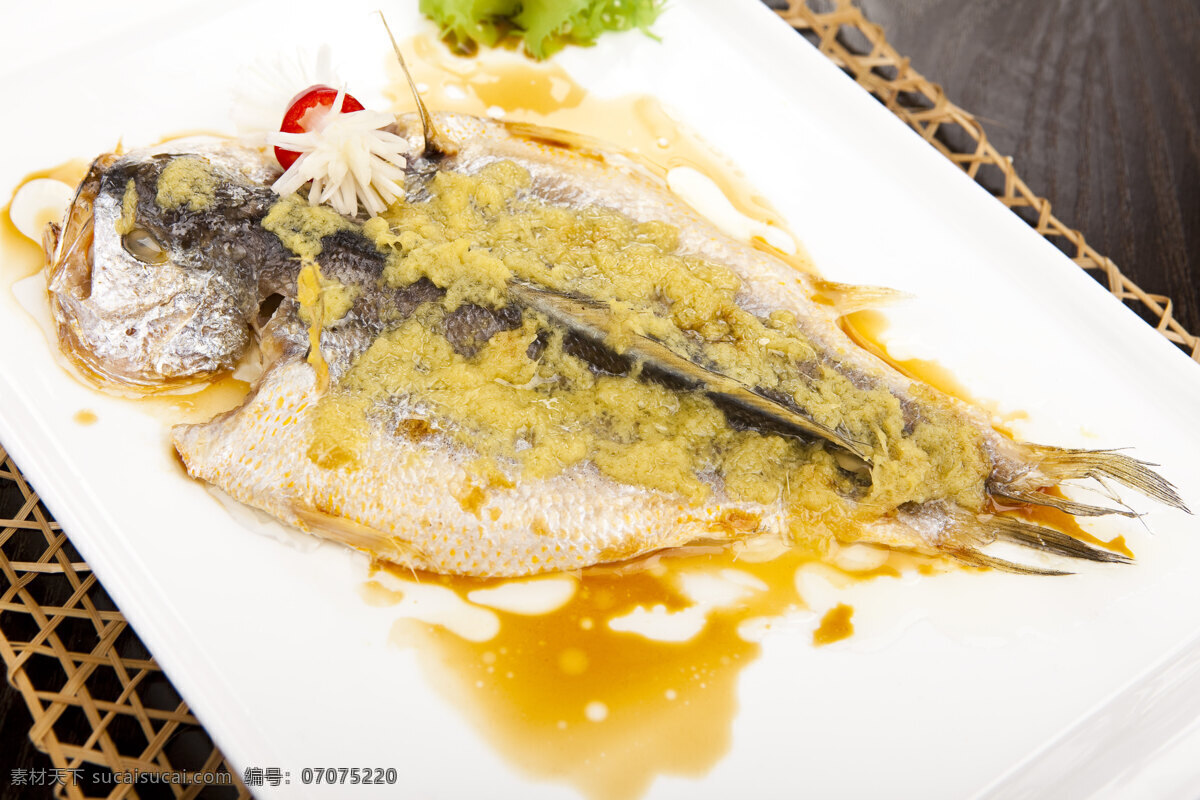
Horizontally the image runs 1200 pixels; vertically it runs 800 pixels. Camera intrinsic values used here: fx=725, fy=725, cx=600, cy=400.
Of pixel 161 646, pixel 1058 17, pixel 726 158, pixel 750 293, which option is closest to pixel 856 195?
pixel 726 158

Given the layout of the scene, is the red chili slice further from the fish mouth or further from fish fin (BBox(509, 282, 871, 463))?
fish fin (BBox(509, 282, 871, 463))

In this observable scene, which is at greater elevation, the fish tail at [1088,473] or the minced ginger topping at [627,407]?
the fish tail at [1088,473]

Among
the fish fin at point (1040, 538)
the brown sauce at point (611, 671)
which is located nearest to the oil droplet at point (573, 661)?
the brown sauce at point (611, 671)

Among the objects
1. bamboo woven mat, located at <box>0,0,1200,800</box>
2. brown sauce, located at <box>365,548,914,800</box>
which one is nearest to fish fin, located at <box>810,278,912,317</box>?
brown sauce, located at <box>365,548,914,800</box>

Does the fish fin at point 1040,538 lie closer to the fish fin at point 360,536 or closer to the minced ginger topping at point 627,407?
the minced ginger topping at point 627,407

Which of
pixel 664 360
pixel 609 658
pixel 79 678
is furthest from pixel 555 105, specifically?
pixel 79 678

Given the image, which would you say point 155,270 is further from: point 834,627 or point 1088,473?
point 1088,473
